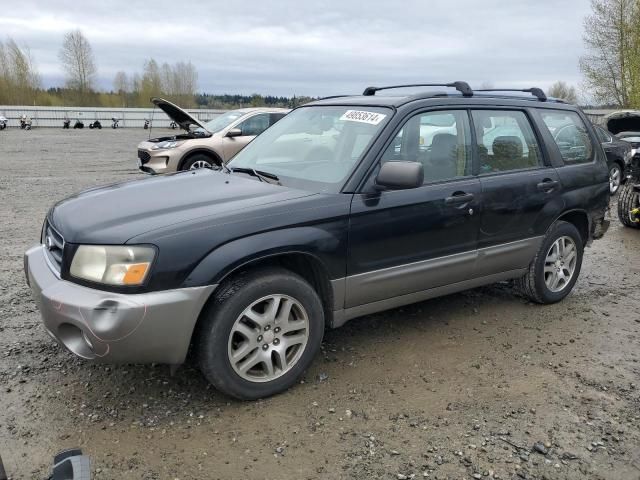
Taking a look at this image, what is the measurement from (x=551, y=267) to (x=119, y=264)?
3.65 meters

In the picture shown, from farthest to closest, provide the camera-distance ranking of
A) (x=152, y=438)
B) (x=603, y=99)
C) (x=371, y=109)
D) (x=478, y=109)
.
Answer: (x=603, y=99) → (x=478, y=109) → (x=371, y=109) → (x=152, y=438)

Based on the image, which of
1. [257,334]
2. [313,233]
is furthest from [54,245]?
[313,233]

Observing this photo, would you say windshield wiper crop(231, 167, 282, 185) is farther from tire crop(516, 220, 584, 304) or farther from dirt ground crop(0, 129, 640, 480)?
tire crop(516, 220, 584, 304)

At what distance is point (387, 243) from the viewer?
3502 mm

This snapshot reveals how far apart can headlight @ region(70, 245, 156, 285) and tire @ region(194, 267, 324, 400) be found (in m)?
0.42

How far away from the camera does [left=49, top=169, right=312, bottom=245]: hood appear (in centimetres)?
288

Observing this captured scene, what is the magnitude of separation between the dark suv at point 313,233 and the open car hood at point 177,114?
19.8 feet

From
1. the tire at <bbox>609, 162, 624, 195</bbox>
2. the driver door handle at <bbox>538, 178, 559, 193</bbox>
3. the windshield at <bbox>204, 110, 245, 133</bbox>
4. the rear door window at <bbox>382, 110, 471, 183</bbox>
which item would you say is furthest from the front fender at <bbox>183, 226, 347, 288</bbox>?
the tire at <bbox>609, 162, 624, 195</bbox>

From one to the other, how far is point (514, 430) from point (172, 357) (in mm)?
1917

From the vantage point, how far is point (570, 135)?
15.9ft

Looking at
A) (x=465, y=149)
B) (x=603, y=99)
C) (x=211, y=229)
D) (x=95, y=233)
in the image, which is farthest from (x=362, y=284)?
(x=603, y=99)

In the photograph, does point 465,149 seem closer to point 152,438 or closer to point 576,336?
point 576,336

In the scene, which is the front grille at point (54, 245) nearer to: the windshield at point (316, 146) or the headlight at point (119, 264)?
the headlight at point (119, 264)

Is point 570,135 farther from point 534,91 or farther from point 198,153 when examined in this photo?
point 198,153
